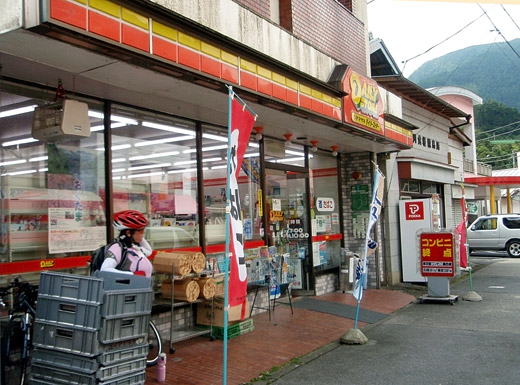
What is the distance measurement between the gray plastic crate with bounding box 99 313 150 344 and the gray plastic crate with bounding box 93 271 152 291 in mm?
249

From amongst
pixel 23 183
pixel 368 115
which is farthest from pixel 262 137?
pixel 23 183

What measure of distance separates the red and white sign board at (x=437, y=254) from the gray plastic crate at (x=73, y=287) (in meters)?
7.52

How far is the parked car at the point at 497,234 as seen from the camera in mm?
19750

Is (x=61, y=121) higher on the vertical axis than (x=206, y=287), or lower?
higher

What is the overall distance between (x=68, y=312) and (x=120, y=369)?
0.63 meters

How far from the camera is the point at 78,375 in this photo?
153 inches

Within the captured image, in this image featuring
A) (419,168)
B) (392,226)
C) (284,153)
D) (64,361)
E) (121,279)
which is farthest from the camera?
(419,168)

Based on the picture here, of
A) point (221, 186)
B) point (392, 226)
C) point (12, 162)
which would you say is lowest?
point (392, 226)

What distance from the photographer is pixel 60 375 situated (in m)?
3.99

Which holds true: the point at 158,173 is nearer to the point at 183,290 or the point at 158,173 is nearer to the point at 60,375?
the point at 183,290

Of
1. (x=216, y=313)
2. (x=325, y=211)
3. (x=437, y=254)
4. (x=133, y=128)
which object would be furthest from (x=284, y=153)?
(x=216, y=313)

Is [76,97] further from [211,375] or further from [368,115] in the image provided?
[368,115]

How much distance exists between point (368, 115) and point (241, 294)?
5.93 metres

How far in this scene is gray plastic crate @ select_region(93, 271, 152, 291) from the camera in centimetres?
412
